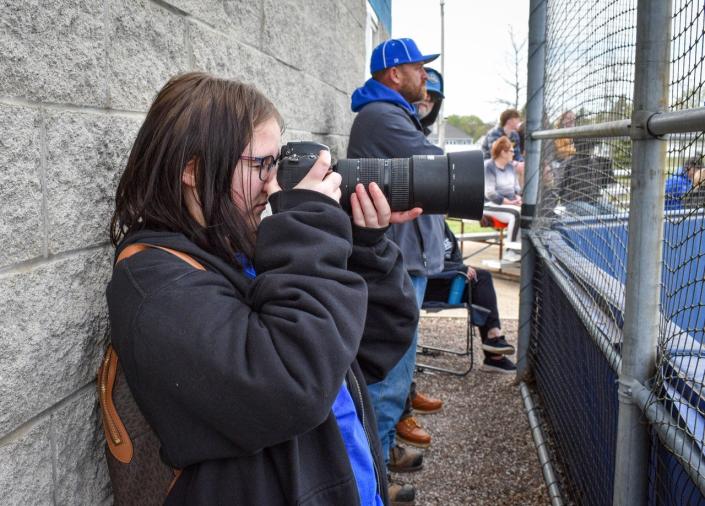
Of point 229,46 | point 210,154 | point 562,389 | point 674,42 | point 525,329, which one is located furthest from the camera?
point 525,329

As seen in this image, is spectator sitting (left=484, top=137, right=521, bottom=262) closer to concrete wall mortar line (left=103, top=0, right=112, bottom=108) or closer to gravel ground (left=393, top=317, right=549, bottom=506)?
gravel ground (left=393, top=317, right=549, bottom=506)

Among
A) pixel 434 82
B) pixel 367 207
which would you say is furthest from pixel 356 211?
pixel 434 82

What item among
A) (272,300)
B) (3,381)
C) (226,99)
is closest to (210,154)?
(226,99)

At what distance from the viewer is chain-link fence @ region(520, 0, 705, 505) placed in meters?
1.34

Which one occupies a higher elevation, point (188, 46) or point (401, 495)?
point (188, 46)

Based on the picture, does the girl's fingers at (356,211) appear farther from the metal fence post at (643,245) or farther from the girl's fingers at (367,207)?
the metal fence post at (643,245)

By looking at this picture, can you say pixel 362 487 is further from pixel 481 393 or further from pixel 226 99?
pixel 481 393

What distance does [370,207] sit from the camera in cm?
148

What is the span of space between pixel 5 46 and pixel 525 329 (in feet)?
10.7

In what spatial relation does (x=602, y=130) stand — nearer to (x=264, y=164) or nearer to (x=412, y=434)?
(x=264, y=164)

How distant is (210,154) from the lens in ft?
3.81

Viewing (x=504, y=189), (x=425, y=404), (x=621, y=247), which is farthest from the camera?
(x=504, y=189)

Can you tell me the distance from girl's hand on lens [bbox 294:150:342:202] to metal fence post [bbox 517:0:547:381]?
8.49 feet

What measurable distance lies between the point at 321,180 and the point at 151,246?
0.35 metres
